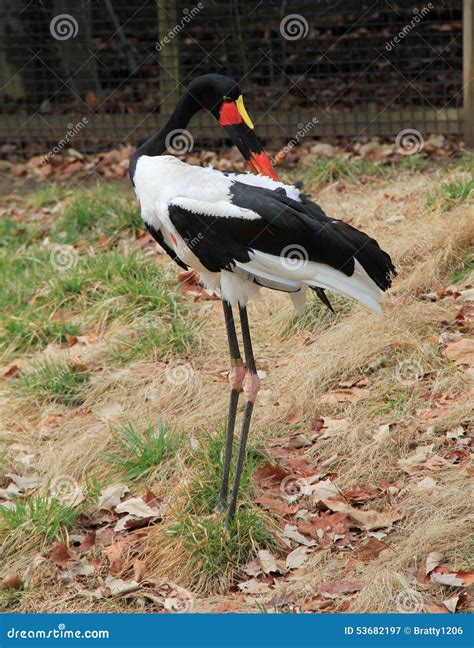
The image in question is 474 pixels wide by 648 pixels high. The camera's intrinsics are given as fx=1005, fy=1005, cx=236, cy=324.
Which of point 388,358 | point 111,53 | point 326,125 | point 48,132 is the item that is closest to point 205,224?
point 388,358

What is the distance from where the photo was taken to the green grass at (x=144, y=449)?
4.18 m

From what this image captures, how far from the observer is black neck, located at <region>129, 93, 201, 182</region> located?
154 inches

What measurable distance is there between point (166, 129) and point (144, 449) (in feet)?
4.31

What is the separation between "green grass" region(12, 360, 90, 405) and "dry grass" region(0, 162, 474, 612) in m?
0.03

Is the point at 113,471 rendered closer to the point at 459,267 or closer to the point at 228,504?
the point at 228,504

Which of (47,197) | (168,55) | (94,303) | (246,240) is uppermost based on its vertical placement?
(168,55)

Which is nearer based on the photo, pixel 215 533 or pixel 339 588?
pixel 339 588

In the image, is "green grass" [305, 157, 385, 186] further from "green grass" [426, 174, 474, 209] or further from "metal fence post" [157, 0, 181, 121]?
"metal fence post" [157, 0, 181, 121]

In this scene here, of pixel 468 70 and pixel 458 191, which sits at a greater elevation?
pixel 468 70

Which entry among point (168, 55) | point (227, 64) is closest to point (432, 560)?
point (168, 55)

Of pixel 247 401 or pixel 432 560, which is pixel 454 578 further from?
pixel 247 401

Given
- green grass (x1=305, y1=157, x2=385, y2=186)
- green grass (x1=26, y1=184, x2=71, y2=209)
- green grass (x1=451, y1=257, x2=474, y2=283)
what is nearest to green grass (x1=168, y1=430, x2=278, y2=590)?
green grass (x1=451, y1=257, x2=474, y2=283)

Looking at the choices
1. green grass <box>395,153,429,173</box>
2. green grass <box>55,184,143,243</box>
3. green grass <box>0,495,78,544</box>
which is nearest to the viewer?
green grass <box>0,495,78,544</box>

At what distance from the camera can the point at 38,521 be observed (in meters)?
3.87
